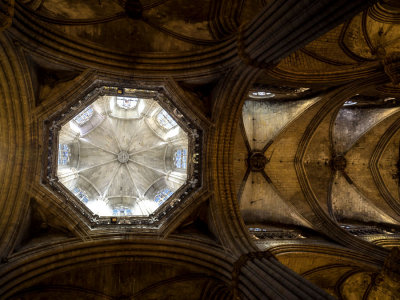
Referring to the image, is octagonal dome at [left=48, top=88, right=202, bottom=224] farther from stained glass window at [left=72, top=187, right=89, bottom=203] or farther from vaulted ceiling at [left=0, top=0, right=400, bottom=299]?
vaulted ceiling at [left=0, top=0, right=400, bottom=299]

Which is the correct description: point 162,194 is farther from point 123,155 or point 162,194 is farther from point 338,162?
point 338,162

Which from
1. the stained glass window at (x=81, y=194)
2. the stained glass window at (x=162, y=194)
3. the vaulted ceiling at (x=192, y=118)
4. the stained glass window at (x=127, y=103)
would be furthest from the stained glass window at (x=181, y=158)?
the stained glass window at (x=81, y=194)

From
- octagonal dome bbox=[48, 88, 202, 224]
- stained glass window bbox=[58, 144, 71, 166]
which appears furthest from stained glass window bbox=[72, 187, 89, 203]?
stained glass window bbox=[58, 144, 71, 166]

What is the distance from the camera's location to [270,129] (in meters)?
14.1

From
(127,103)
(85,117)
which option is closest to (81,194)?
(85,117)

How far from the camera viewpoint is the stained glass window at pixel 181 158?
16.2 meters

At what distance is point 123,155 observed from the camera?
20.4m

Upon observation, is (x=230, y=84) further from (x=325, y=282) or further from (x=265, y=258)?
(x=325, y=282)

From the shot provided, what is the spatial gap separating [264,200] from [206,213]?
3.73 metres

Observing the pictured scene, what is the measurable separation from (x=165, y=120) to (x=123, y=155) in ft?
15.2

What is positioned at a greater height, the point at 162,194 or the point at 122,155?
the point at 122,155

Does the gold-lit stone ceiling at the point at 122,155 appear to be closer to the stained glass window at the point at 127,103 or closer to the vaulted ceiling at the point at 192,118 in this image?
the stained glass window at the point at 127,103

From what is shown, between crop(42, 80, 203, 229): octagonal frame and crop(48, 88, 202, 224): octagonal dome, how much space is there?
4019mm

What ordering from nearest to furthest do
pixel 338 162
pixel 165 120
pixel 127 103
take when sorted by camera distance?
pixel 338 162
pixel 165 120
pixel 127 103
